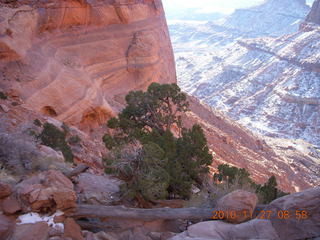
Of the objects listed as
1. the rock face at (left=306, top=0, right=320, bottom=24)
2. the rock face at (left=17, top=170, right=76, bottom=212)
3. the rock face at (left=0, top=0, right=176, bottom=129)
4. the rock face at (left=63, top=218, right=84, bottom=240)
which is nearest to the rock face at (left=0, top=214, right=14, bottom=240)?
the rock face at (left=17, top=170, right=76, bottom=212)

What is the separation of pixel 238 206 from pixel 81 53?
1585 cm

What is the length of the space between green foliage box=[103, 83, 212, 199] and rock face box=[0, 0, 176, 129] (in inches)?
240

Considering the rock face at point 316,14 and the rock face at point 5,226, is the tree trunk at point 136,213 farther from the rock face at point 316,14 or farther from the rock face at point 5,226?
the rock face at point 316,14

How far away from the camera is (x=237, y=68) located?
69375 millimetres

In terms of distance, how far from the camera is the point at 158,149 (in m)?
8.73

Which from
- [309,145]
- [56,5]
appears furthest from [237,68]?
[56,5]

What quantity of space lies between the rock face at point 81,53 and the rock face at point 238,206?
441 inches

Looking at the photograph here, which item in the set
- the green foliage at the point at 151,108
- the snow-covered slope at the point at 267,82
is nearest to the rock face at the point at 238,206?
the green foliage at the point at 151,108

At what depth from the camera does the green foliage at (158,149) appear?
8406 mm

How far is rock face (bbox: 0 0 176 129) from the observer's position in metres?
16.0

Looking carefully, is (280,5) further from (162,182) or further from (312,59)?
(162,182)

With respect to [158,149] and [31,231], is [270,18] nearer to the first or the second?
[158,149]

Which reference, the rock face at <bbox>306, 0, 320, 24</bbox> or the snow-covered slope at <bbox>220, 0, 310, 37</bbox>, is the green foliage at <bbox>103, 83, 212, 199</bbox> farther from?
the snow-covered slope at <bbox>220, 0, 310, 37</bbox>

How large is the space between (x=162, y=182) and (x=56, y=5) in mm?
14333
